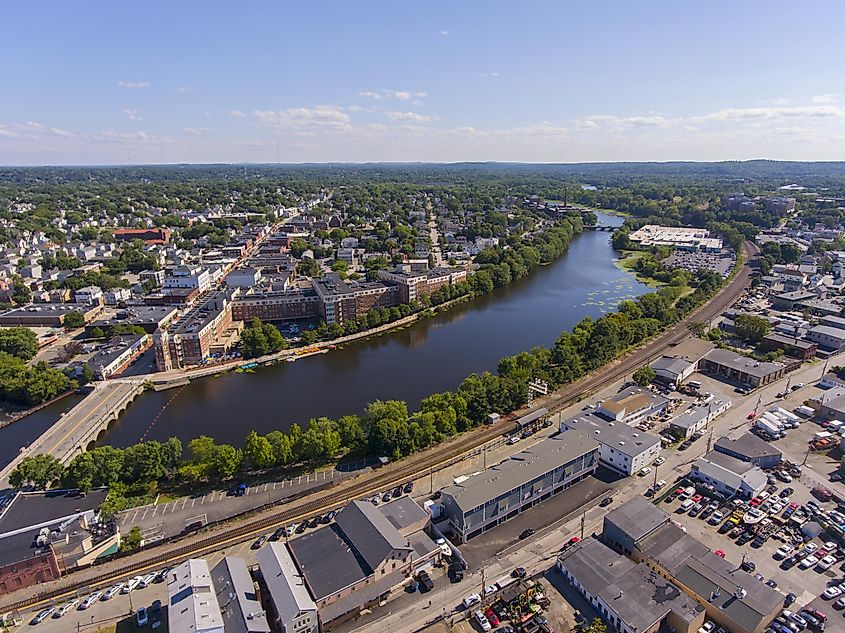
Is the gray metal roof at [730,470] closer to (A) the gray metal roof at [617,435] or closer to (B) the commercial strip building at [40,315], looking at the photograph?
(A) the gray metal roof at [617,435]

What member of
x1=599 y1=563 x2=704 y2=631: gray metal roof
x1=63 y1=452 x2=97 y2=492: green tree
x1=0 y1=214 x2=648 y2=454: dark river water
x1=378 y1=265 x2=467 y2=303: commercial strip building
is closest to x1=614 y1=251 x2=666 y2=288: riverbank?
x1=0 y1=214 x2=648 y2=454: dark river water

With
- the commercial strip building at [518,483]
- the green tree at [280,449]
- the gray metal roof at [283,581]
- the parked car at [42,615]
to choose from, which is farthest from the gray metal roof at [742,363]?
the parked car at [42,615]

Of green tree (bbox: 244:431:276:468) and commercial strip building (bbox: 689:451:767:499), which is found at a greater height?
green tree (bbox: 244:431:276:468)

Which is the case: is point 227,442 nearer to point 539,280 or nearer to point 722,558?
point 722,558

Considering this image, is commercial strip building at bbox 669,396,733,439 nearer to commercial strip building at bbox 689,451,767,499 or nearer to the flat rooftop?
commercial strip building at bbox 689,451,767,499

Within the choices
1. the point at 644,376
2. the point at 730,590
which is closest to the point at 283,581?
the point at 730,590

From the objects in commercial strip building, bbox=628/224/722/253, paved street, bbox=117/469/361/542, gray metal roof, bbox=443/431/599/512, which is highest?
commercial strip building, bbox=628/224/722/253

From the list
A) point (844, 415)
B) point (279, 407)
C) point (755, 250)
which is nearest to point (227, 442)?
point (279, 407)
